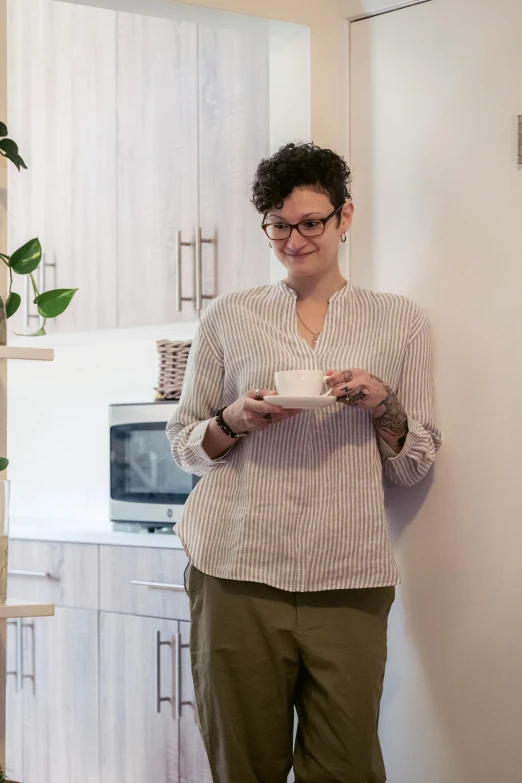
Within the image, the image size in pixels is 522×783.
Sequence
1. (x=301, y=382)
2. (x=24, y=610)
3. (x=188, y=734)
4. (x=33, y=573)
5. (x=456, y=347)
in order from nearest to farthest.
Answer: (x=24, y=610)
(x=301, y=382)
(x=456, y=347)
(x=188, y=734)
(x=33, y=573)

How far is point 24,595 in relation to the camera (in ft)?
11.0

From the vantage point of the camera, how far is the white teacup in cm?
174

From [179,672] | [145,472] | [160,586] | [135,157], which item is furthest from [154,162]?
[179,672]

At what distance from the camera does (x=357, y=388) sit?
69.4 inches

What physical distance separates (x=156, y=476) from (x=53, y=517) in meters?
1.12

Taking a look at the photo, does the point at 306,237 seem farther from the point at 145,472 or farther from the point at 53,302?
the point at 145,472

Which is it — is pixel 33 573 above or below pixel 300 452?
below

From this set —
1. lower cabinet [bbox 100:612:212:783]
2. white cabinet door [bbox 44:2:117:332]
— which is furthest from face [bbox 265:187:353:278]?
white cabinet door [bbox 44:2:117:332]

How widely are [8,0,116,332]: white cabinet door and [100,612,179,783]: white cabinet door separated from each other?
100cm

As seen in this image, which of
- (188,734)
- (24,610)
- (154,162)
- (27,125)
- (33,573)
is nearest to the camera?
(24,610)

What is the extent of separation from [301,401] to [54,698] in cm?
196

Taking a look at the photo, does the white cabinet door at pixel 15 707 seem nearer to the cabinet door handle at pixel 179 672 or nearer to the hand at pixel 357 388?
the cabinet door handle at pixel 179 672

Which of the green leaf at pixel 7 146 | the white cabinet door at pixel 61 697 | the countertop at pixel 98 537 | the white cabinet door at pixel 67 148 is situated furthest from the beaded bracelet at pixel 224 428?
the white cabinet door at pixel 67 148

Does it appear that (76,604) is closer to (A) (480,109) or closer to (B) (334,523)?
(B) (334,523)
